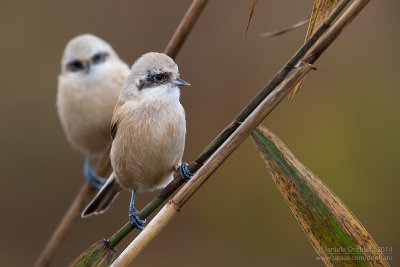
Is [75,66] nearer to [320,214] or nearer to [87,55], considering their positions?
[87,55]

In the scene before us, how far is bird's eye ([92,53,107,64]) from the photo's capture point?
15.9 ft

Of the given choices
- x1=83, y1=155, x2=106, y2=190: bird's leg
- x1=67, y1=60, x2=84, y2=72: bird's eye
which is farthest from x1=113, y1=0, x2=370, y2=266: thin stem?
x1=67, y1=60, x2=84, y2=72: bird's eye

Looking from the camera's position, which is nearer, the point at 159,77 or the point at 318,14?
the point at 318,14

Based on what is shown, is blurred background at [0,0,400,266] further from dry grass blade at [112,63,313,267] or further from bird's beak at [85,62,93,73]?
dry grass blade at [112,63,313,267]

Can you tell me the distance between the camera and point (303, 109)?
4645mm

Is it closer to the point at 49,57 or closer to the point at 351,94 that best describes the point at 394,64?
the point at 351,94

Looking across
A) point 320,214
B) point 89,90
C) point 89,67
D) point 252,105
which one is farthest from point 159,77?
point 89,67

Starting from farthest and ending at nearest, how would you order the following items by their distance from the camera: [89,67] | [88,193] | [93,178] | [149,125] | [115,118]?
[89,67], [93,178], [88,193], [115,118], [149,125]

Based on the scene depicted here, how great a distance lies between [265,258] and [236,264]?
0.78 ft

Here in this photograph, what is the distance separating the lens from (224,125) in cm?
474

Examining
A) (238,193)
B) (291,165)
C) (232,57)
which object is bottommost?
(238,193)

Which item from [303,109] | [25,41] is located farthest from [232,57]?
[25,41]

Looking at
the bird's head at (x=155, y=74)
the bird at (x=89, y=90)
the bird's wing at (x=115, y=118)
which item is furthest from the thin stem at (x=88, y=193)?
the bird at (x=89, y=90)

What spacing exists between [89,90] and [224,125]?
45.9 inches
